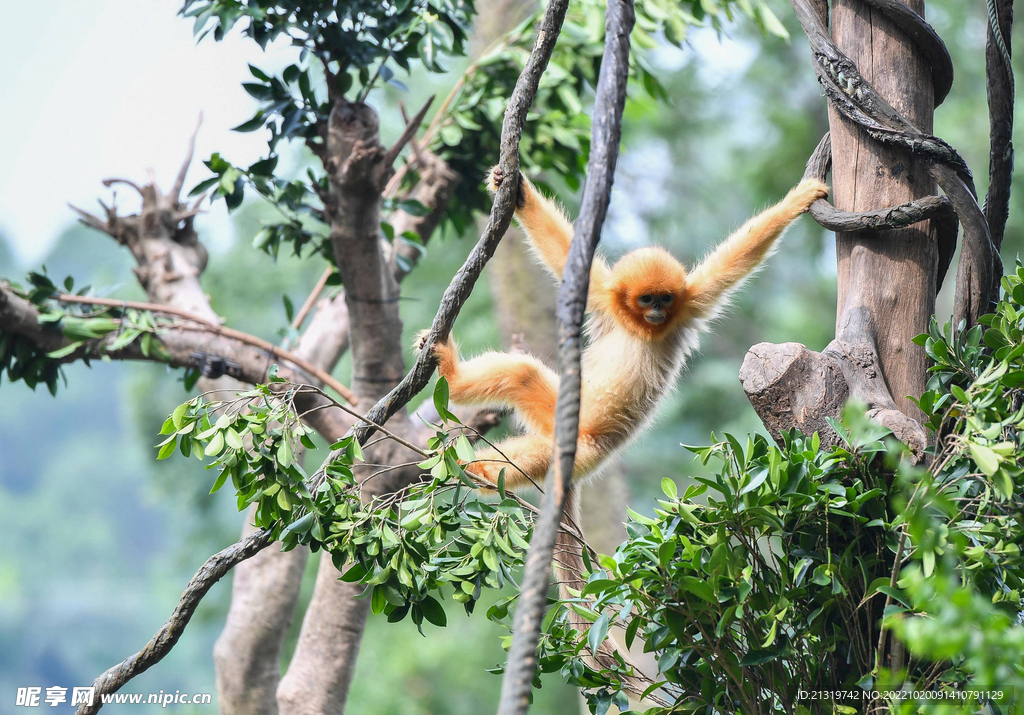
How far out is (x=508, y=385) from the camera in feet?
9.88

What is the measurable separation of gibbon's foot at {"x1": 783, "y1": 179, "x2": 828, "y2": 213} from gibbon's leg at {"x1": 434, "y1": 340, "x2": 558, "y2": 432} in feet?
3.71

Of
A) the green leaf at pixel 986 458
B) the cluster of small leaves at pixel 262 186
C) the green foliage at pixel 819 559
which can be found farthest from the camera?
the cluster of small leaves at pixel 262 186

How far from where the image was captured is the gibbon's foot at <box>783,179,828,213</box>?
7.78 feet

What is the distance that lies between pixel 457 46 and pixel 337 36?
646 mm

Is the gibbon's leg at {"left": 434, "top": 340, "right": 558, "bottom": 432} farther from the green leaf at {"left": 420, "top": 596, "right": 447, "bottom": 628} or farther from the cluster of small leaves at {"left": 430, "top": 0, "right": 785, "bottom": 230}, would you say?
the cluster of small leaves at {"left": 430, "top": 0, "right": 785, "bottom": 230}

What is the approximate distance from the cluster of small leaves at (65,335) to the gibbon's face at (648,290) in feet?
6.93

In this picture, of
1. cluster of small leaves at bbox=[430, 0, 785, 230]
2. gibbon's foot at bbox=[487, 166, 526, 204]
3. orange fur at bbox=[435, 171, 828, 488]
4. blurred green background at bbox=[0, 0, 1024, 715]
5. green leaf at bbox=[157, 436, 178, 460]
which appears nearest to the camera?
green leaf at bbox=[157, 436, 178, 460]

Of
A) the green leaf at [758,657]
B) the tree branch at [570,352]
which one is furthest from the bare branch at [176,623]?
the green leaf at [758,657]

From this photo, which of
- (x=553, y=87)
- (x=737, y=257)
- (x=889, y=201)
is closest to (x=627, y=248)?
(x=553, y=87)

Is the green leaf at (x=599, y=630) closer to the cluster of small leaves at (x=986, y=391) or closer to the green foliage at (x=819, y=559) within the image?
the green foliage at (x=819, y=559)

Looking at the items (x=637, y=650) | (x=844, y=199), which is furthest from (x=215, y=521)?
(x=844, y=199)

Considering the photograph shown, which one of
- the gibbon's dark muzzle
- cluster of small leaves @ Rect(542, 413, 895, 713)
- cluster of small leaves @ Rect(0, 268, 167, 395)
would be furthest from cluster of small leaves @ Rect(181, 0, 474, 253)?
cluster of small leaves @ Rect(542, 413, 895, 713)

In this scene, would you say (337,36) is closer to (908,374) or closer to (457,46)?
(457,46)

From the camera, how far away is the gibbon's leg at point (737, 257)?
2799 millimetres
